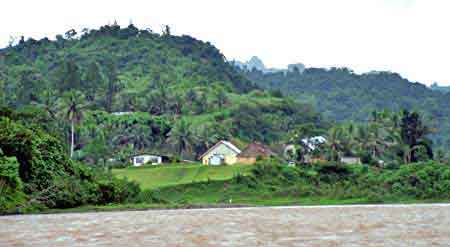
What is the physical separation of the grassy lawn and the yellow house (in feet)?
33.7

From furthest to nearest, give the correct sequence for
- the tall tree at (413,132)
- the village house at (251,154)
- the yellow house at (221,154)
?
the yellow house at (221,154) < the village house at (251,154) < the tall tree at (413,132)

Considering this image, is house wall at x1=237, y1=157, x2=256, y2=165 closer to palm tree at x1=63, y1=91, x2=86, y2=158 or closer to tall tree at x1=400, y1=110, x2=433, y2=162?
tall tree at x1=400, y1=110, x2=433, y2=162

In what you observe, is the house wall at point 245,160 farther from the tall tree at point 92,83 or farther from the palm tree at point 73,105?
the tall tree at point 92,83

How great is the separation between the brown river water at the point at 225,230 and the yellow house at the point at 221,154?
41.5 meters

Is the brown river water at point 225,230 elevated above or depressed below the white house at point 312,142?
below

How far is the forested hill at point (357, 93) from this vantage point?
5689 inches

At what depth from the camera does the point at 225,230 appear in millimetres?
28188

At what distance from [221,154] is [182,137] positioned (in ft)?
20.4

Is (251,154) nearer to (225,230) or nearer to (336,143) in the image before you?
(336,143)

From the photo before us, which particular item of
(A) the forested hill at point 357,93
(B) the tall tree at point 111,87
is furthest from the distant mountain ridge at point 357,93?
(B) the tall tree at point 111,87

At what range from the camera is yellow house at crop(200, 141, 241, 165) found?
79.2 metres

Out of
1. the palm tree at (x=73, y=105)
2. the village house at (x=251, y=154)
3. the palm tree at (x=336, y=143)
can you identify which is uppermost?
the palm tree at (x=73, y=105)

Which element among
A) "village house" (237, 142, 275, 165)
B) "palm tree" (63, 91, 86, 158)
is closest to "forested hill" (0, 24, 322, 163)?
"palm tree" (63, 91, 86, 158)

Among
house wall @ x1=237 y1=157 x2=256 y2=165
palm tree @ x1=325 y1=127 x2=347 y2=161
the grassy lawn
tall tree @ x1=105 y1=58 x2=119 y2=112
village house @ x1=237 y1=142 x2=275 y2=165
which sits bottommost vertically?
the grassy lawn
